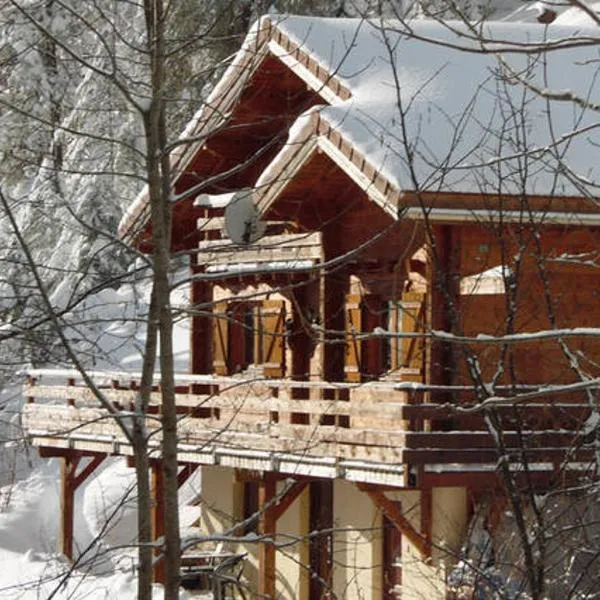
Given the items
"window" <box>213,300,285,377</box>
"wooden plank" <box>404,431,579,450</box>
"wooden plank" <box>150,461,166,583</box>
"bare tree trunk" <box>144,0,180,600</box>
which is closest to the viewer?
"bare tree trunk" <box>144,0,180,600</box>

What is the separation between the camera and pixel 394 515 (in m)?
15.5

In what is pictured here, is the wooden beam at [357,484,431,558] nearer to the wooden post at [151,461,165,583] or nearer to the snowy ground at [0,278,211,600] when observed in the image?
the wooden post at [151,461,165,583]

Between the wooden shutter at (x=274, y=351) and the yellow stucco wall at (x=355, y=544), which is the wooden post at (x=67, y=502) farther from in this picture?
the yellow stucco wall at (x=355, y=544)

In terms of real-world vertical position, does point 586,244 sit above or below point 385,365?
above

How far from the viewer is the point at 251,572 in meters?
20.7

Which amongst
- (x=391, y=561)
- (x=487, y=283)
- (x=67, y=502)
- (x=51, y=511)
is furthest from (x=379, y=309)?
(x=51, y=511)

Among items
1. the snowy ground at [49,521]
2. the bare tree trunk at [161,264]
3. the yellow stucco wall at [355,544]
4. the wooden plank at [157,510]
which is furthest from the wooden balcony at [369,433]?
the bare tree trunk at [161,264]

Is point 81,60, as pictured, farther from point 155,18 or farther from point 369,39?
point 369,39

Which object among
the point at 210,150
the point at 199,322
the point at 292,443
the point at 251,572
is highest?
the point at 210,150

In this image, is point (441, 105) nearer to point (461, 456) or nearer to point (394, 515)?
point (461, 456)

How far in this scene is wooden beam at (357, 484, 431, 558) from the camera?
1550cm

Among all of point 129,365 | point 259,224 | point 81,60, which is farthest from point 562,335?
point 129,365

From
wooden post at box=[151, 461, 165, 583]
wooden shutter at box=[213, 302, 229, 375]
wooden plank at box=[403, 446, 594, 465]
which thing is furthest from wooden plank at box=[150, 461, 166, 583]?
wooden plank at box=[403, 446, 594, 465]

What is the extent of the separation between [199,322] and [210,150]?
293cm
